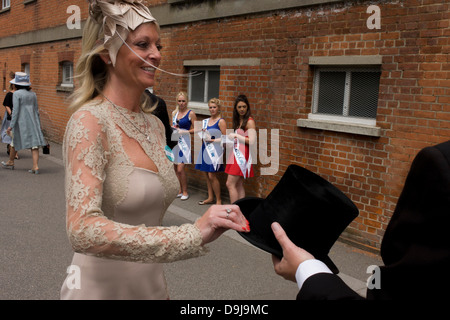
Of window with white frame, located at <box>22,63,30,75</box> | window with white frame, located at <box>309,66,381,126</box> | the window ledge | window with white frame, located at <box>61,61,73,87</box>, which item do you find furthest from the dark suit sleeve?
window with white frame, located at <box>22,63,30,75</box>

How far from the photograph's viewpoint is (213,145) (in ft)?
28.6

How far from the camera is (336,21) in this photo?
268 inches

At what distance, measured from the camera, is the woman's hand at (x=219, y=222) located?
1877mm

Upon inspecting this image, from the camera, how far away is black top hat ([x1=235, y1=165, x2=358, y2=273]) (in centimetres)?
187

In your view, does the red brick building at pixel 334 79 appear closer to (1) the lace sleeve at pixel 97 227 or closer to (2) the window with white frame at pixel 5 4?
(1) the lace sleeve at pixel 97 227

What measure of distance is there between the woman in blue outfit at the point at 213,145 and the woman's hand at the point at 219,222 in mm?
6727

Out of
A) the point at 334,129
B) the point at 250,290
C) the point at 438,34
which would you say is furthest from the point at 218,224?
the point at 334,129

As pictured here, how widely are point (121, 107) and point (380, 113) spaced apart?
485 centimetres

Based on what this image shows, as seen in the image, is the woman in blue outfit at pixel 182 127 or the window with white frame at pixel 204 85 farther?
the window with white frame at pixel 204 85

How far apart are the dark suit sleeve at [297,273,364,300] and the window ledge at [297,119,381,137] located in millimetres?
5018

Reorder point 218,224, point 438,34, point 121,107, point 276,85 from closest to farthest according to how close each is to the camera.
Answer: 1. point 218,224
2. point 121,107
3. point 438,34
4. point 276,85

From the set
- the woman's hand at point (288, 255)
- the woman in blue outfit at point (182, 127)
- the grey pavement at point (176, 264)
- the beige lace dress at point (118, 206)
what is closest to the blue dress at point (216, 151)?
the woman in blue outfit at point (182, 127)

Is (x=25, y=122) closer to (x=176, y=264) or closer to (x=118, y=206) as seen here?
(x=176, y=264)

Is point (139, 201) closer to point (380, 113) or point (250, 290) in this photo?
point (250, 290)
